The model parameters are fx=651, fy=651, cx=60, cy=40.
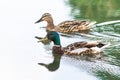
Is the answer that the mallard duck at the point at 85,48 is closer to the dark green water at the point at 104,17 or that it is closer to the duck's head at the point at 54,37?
the dark green water at the point at 104,17

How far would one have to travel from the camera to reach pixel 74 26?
1438 centimetres

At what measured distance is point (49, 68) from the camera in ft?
38.5

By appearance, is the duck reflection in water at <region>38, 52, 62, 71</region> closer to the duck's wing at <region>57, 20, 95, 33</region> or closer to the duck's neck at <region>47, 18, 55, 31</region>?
the duck's wing at <region>57, 20, 95, 33</region>

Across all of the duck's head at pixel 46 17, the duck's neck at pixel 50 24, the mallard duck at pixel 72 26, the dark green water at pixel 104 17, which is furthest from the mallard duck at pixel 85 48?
the duck's head at pixel 46 17

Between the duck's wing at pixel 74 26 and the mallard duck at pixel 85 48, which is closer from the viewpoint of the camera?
the mallard duck at pixel 85 48

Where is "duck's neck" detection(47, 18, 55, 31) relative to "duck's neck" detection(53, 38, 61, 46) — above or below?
above

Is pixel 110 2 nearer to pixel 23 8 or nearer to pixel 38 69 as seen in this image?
pixel 23 8

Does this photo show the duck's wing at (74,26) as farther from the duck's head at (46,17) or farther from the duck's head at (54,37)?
the duck's head at (54,37)

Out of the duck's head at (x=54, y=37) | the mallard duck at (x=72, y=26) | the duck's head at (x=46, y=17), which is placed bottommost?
the duck's head at (x=54, y=37)

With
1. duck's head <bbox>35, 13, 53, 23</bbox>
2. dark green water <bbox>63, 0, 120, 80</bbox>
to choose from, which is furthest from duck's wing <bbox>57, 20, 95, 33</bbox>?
duck's head <bbox>35, 13, 53, 23</bbox>

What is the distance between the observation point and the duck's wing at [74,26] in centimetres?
1430

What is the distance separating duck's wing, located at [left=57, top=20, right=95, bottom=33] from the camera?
14.3 metres

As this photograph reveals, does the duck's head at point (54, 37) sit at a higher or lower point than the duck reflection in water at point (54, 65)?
higher

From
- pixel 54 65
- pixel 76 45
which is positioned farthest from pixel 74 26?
pixel 54 65
